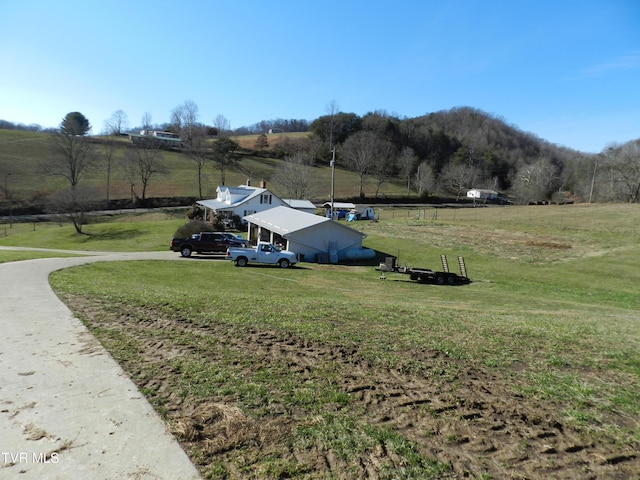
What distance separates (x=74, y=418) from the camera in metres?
4.85

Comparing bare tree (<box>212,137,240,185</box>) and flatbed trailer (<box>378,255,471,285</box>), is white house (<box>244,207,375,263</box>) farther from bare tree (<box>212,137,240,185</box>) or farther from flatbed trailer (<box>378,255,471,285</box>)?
bare tree (<box>212,137,240,185</box>)

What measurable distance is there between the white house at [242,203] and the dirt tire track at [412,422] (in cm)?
4446

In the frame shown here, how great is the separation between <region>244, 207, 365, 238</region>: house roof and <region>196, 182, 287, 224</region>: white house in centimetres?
1126

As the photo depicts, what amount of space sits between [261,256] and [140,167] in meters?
62.4

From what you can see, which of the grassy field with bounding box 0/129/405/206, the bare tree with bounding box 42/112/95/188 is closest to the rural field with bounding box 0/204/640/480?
the bare tree with bounding box 42/112/95/188

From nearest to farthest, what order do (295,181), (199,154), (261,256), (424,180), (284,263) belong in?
(261,256)
(284,263)
(295,181)
(199,154)
(424,180)

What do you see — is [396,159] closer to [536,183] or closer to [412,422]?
[536,183]

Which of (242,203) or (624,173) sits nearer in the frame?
(242,203)

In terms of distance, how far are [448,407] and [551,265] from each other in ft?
97.3

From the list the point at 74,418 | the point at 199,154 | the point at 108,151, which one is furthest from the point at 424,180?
the point at 74,418

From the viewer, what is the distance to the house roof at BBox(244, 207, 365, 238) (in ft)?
104

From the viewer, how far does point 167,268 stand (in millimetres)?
23484

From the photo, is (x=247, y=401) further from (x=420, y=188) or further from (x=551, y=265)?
(x=420, y=188)

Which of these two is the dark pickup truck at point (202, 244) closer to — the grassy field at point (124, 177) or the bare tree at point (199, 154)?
the grassy field at point (124, 177)
